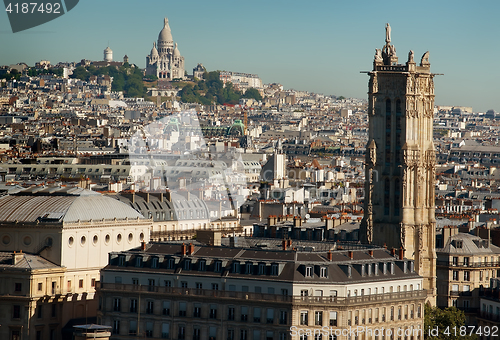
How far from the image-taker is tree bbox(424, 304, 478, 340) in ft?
175

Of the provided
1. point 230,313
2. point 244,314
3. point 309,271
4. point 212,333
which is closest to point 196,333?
point 212,333

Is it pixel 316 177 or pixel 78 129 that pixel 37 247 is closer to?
pixel 316 177

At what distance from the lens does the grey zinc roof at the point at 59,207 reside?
5838 centimetres

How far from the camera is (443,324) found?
55031 millimetres

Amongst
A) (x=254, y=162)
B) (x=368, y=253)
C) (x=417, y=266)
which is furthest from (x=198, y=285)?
(x=254, y=162)

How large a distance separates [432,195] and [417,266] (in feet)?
12.1

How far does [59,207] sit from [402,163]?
588 inches

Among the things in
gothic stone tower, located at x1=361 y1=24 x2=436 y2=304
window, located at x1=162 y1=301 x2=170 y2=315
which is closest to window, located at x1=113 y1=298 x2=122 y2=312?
window, located at x1=162 y1=301 x2=170 y2=315

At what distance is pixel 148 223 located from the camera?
63.3m

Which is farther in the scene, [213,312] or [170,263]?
[170,263]

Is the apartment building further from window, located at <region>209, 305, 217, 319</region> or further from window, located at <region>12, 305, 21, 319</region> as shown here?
window, located at <region>12, 305, 21, 319</region>

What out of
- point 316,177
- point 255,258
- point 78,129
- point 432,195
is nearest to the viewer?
point 255,258

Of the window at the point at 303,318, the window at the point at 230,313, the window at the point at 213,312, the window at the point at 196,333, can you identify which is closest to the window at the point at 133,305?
the window at the point at 196,333

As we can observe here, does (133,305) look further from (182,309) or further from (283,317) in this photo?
(283,317)
